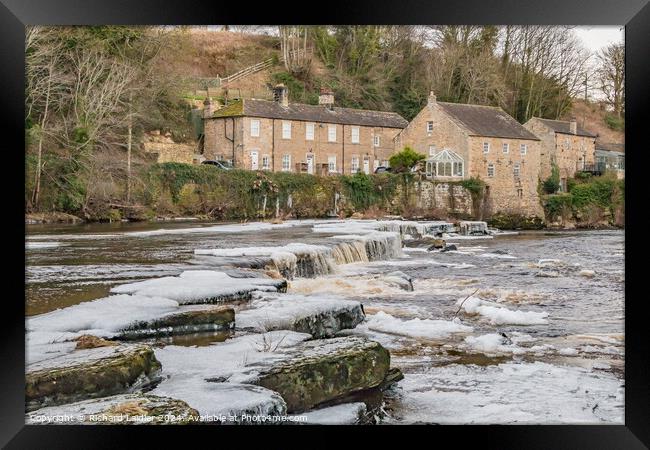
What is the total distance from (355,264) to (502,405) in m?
1.94

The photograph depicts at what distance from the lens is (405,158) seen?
6699 mm

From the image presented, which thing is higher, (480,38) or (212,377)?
(480,38)

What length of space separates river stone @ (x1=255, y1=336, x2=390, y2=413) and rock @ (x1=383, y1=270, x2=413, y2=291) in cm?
109

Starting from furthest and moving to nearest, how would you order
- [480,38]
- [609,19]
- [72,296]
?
1. [480,38]
2. [72,296]
3. [609,19]

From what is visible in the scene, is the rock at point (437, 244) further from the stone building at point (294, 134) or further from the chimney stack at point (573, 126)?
the chimney stack at point (573, 126)

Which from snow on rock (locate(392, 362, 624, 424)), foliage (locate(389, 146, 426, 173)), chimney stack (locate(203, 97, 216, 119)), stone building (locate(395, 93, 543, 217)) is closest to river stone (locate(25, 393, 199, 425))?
snow on rock (locate(392, 362, 624, 424))

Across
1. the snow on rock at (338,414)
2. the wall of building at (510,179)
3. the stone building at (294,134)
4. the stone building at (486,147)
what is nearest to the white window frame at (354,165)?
the stone building at (294,134)

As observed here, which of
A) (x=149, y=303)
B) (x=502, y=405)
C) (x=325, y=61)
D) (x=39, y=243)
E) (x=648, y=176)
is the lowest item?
(x=502, y=405)

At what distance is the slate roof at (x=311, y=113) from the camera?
6500 millimetres

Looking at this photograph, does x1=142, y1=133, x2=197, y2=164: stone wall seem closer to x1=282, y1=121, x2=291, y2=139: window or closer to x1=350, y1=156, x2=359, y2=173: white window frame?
x1=282, y1=121, x2=291, y2=139: window

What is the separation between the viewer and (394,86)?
6.55 meters

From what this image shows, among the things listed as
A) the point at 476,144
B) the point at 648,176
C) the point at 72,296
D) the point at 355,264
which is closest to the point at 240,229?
the point at 355,264

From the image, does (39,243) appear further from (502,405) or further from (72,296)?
(502,405)

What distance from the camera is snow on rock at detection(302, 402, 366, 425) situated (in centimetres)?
502
